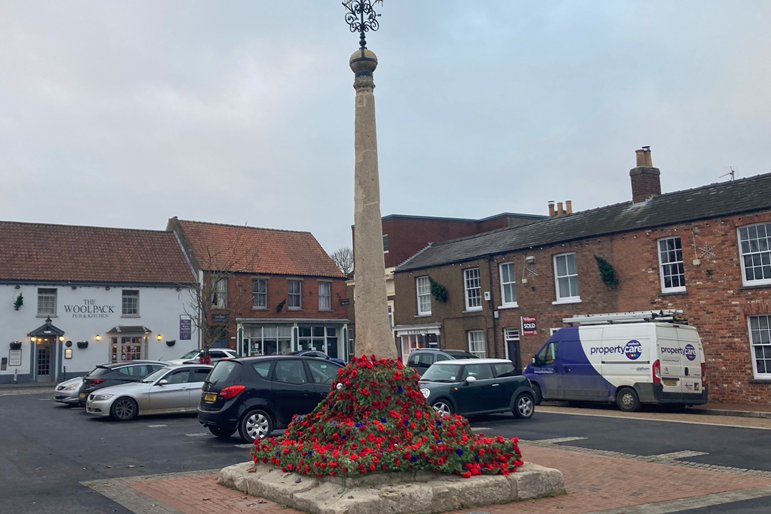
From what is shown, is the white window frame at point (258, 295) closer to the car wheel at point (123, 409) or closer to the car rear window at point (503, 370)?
the car wheel at point (123, 409)

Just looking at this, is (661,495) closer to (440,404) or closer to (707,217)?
(440,404)

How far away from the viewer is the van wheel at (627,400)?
17.8 meters

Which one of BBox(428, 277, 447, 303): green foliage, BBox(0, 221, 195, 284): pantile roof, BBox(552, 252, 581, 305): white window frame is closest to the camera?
BBox(552, 252, 581, 305): white window frame

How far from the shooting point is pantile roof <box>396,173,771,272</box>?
2006 cm

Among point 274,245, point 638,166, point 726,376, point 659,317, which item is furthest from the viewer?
point 274,245

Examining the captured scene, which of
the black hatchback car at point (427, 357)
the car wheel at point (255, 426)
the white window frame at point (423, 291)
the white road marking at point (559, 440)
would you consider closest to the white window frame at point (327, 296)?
the white window frame at point (423, 291)

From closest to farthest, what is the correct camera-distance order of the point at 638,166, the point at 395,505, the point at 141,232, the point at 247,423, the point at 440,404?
the point at 395,505 < the point at 247,423 < the point at 440,404 < the point at 638,166 < the point at 141,232

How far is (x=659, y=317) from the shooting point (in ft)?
58.9

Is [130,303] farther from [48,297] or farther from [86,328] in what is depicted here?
[48,297]

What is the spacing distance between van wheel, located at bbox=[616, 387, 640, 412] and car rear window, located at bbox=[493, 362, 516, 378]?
11.5 feet

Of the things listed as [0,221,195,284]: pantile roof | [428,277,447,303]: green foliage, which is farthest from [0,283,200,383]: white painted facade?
[428,277,447,303]: green foliage

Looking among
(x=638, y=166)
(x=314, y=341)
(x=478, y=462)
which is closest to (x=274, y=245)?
(x=314, y=341)

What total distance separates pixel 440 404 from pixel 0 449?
8726 mm

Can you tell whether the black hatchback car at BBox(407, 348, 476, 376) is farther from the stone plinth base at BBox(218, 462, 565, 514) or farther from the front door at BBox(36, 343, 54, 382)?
the front door at BBox(36, 343, 54, 382)
